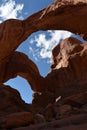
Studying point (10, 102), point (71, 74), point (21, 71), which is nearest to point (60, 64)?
point (71, 74)

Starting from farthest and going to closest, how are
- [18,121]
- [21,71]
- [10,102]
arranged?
[21,71]
[10,102]
[18,121]

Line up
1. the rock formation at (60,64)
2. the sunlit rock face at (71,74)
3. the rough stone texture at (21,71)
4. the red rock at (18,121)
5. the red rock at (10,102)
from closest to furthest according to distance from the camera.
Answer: the red rock at (18,121)
the red rock at (10,102)
the rock formation at (60,64)
the sunlit rock face at (71,74)
the rough stone texture at (21,71)

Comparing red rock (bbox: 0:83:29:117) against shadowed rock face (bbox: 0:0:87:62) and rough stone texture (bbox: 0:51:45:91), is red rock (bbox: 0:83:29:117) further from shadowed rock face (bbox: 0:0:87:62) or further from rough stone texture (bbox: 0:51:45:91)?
rough stone texture (bbox: 0:51:45:91)

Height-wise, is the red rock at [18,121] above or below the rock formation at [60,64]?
below

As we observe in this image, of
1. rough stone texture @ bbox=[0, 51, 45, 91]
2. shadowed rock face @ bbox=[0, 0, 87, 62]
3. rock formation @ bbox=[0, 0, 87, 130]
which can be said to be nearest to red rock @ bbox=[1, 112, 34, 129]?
rock formation @ bbox=[0, 0, 87, 130]

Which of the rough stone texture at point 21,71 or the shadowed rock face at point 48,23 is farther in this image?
the rough stone texture at point 21,71

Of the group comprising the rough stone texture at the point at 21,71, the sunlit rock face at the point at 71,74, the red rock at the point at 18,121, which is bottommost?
the red rock at the point at 18,121

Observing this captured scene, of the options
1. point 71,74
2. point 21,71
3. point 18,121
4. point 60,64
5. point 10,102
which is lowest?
point 18,121

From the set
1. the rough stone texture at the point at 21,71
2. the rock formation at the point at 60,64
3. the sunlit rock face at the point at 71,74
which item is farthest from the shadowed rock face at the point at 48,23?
the rough stone texture at the point at 21,71

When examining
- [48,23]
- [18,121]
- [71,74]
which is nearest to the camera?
[18,121]

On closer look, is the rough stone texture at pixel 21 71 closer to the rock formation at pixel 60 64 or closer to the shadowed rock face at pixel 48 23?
the rock formation at pixel 60 64

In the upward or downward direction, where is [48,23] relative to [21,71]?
upward

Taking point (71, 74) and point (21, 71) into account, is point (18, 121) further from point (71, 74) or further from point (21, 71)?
point (21, 71)

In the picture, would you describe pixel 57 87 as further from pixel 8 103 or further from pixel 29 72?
pixel 8 103
